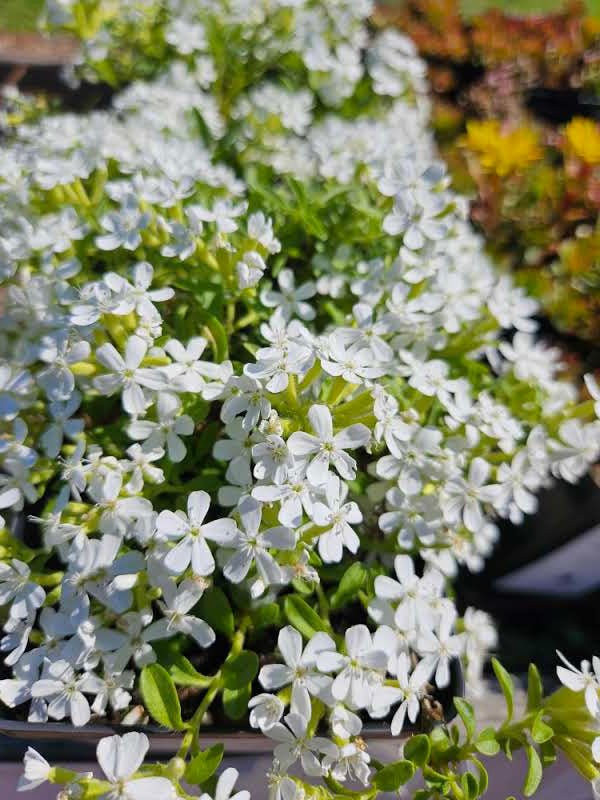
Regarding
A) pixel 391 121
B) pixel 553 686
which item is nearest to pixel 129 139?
pixel 391 121

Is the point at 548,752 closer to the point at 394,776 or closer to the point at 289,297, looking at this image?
the point at 394,776

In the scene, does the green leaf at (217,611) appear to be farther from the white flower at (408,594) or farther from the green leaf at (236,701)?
the white flower at (408,594)

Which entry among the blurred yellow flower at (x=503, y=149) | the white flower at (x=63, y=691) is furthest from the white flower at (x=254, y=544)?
the blurred yellow flower at (x=503, y=149)

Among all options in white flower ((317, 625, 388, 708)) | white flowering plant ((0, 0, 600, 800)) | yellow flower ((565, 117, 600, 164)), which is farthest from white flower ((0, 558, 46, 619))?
yellow flower ((565, 117, 600, 164))

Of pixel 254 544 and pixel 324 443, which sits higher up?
pixel 324 443

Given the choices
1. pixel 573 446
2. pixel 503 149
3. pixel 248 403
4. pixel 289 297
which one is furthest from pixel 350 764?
pixel 503 149

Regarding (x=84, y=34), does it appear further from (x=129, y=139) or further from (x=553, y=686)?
(x=553, y=686)
